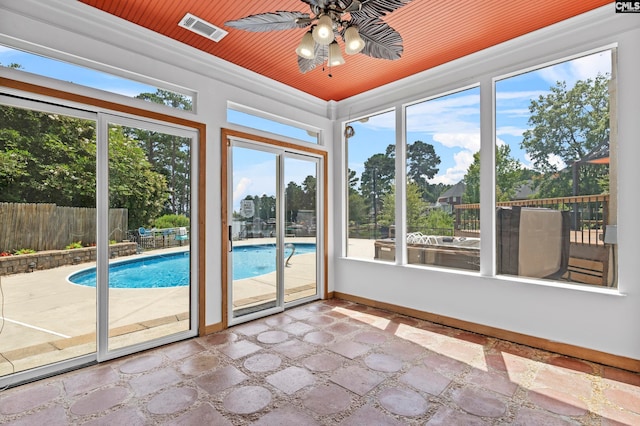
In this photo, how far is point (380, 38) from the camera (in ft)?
7.90

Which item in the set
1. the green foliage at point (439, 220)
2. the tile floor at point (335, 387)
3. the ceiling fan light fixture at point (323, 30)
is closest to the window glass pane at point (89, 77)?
the ceiling fan light fixture at point (323, 30)

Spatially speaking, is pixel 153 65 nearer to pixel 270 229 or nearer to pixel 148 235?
pixel 148 235

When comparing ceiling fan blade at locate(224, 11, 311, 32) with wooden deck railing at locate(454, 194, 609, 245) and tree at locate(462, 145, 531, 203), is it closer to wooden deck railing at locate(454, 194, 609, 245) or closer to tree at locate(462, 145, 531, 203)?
tree at locate(462, 145, 531, 203)

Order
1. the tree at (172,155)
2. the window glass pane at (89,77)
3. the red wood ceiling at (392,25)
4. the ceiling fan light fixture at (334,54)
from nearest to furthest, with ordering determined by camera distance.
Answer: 1. the ceiling fan light fixture at (334,54)
2. the window glass pane at (89,77)
3. the red wood ceiling at (392,25)
4. the tree at (172,155)

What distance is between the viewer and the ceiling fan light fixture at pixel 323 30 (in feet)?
6.70

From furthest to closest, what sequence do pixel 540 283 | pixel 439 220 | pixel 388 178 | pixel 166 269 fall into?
pixel 388 178 < pixel 439 220 < pixel 166 269 < pixel 540 283

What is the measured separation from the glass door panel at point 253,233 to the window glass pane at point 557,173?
2.87 meters

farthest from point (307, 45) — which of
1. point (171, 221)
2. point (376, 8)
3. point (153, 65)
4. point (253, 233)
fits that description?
point (253, 233)

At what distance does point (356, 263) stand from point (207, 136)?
285 cm

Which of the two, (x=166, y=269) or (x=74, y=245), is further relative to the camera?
(x=166, y=269)

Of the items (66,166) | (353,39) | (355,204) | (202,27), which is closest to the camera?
(353,39)

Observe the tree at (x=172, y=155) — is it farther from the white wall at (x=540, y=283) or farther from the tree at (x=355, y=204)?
the white wall at (x=540, y=283)

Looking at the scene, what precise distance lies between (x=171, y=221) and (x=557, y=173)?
4.18 metres

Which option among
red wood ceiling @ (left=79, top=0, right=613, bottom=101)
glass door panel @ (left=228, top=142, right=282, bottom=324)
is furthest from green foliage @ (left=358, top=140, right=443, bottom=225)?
glass door panel @ (left=228, top=142, right=282, bottom=324)
